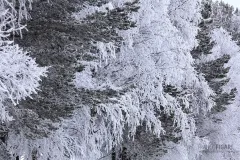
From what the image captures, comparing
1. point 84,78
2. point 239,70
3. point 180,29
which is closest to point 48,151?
point 84,78

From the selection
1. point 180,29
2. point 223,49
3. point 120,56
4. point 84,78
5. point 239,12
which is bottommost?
point 84,78

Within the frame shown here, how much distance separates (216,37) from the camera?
25422 millimetres

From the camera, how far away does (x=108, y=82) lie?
39.9 feet

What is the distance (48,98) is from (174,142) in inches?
352

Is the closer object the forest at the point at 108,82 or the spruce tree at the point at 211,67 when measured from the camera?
the forest at the point at 108,82

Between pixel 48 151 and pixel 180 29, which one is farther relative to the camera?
pixel 180 29

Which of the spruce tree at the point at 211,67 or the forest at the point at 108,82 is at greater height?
the spruce tree at the point at 211,67

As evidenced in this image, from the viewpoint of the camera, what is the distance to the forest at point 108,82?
24.2ft

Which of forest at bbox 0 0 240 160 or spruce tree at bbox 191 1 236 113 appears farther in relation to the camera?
spruce tree at bbox 191 1 236 113

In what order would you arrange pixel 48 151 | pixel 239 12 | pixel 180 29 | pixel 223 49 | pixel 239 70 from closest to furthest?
1. pixel 48 151
2. pixel 180 29
3. pixel 239 70
4. pixel 223 49
5. pixel 239 12

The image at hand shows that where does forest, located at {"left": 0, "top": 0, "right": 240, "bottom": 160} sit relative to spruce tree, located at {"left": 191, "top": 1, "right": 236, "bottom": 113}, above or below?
below

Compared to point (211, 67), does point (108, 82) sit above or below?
below

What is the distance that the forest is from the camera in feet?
24.2

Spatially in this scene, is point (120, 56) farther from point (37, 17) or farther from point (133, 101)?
point (37, 17)
